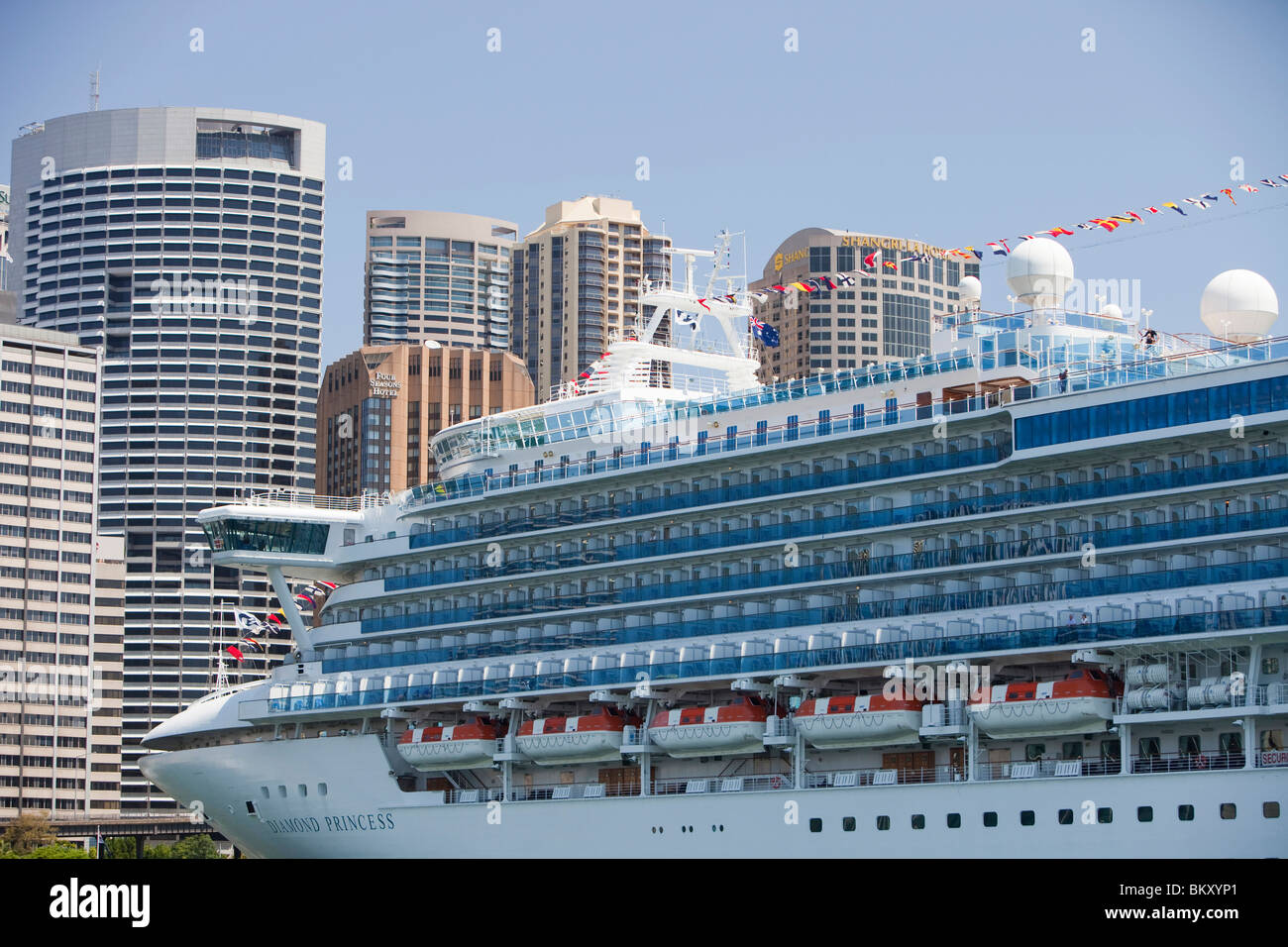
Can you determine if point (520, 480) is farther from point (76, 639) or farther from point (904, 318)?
point (904, 318)

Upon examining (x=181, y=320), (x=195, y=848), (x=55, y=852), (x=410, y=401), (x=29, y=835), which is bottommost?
(x=195, y=848)

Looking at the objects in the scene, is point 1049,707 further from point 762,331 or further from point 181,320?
point 181,320

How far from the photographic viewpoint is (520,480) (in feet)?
209

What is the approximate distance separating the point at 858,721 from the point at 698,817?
19.3 feet

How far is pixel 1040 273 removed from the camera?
56.5 m

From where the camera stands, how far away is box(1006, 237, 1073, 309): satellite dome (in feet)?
185

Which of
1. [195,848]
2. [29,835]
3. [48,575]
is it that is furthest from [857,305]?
[29,835]

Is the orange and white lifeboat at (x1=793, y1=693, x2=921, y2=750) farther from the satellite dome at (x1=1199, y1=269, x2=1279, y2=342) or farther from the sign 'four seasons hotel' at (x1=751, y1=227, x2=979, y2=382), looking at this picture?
the sign 'four seasons hotel' at (x1=751, y1=227, x2=979, y2=382)

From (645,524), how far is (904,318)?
13769 centimetres

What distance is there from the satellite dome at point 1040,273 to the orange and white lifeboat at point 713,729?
14.4 meters

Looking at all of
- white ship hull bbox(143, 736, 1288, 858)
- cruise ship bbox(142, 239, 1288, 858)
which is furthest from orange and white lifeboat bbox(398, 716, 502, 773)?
white ship hull bbox(143, 736, 1288, 858)

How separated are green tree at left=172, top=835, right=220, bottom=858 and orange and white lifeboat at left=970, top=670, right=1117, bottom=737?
264 feet

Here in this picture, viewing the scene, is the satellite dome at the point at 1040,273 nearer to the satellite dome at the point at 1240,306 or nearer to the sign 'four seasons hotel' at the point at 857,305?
the satellite dome at the point at 1240,306
